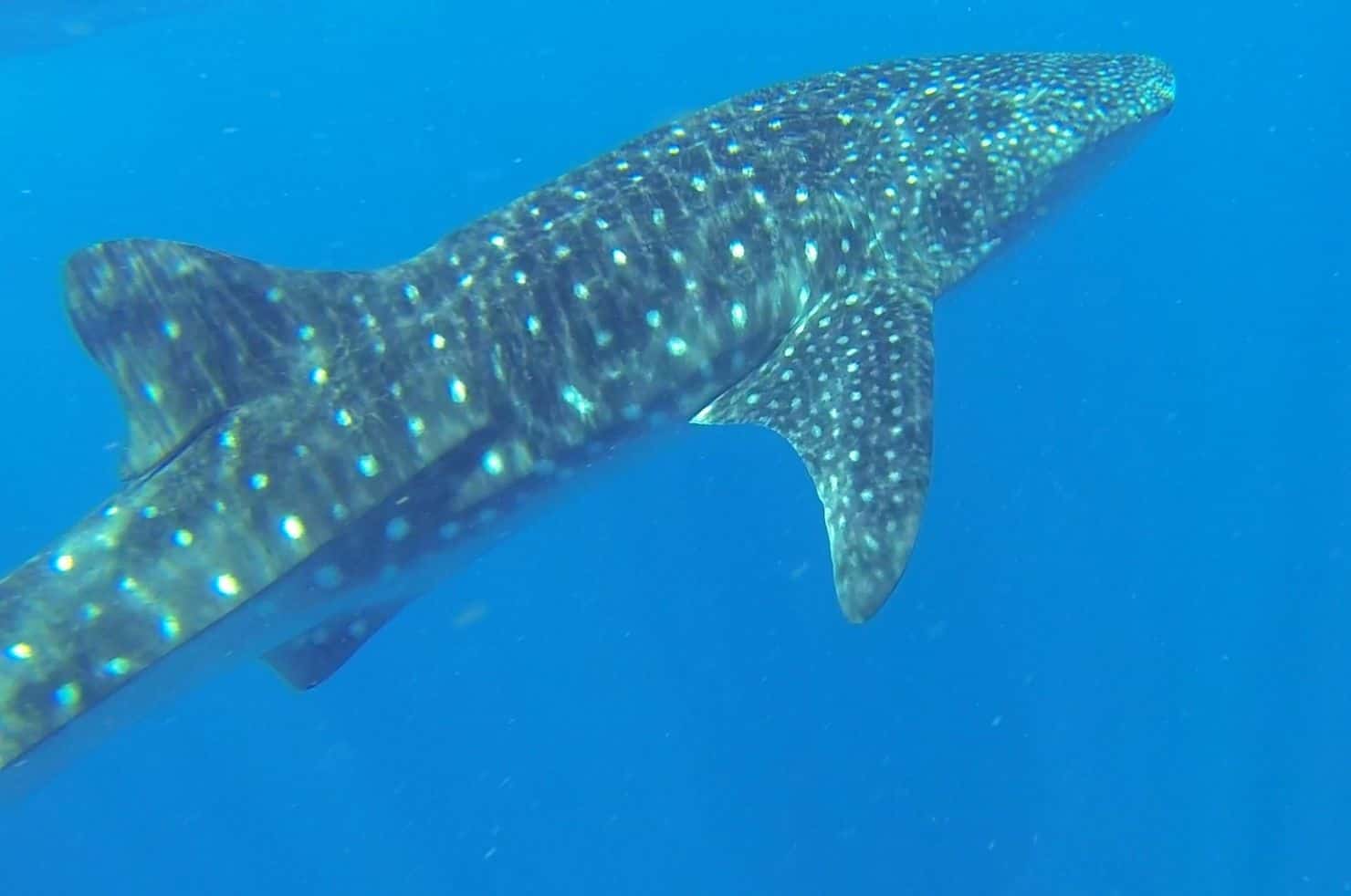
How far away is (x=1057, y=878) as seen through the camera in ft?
43.2

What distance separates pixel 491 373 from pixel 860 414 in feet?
7.70

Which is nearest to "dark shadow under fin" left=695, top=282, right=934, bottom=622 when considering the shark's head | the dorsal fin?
the shark's head

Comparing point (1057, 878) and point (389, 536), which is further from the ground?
point (389, 536)

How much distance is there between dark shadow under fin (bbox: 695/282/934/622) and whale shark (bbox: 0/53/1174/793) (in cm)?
2

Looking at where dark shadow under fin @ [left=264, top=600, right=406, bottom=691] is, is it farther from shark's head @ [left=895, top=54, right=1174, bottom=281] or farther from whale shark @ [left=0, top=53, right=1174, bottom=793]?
shark's head @ [left=895, top=54, right=1174, bottom=281]

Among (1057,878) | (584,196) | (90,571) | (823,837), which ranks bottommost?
(1057,878)

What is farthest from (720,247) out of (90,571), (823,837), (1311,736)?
(1311,736)

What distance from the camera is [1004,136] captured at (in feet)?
25.7

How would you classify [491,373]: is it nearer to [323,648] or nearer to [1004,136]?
[323,648]

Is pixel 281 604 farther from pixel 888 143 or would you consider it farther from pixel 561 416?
pixel 888 143

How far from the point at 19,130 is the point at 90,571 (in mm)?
59412

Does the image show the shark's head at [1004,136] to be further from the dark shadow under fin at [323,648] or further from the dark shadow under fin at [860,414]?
the dark shadow under fin at [323,648]

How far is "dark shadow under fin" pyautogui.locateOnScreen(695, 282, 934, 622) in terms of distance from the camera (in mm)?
5734

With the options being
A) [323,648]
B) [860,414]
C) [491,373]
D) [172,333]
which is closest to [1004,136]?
[860,414]
